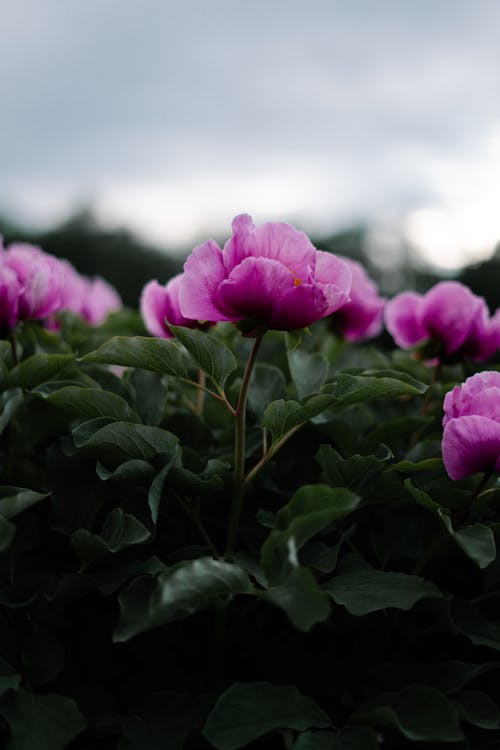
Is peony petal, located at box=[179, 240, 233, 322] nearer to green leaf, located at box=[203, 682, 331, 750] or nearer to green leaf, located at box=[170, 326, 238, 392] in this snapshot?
green leaf, located at box=[170, 326, 238, 392]

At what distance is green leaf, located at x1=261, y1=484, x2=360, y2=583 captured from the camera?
0.69m

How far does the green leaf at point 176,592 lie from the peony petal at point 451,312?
679 mm

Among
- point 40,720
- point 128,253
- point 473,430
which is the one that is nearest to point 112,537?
point 40,720

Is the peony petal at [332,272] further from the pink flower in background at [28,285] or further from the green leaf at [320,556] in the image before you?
the pink flower in background at [28,285]

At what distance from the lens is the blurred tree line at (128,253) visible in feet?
29.9

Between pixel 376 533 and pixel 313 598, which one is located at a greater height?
pixel 313 598

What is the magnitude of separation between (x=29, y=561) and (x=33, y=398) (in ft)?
0.77

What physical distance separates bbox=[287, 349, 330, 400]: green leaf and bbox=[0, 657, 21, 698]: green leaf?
1.57 feet

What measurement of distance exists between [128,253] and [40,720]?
37.8 ft

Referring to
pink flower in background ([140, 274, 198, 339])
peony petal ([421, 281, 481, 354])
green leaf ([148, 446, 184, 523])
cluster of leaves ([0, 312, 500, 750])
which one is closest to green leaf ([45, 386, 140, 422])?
cluster of leaves ([0, 312, 500, 750])

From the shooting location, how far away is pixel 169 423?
1.08 m

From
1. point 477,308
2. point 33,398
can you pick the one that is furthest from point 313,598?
point 477,308

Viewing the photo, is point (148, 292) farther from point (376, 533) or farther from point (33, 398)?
point (376, 533)

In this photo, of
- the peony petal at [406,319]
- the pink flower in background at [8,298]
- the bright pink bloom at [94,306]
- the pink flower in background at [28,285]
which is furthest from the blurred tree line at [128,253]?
the pink flower in background at [8,298]
